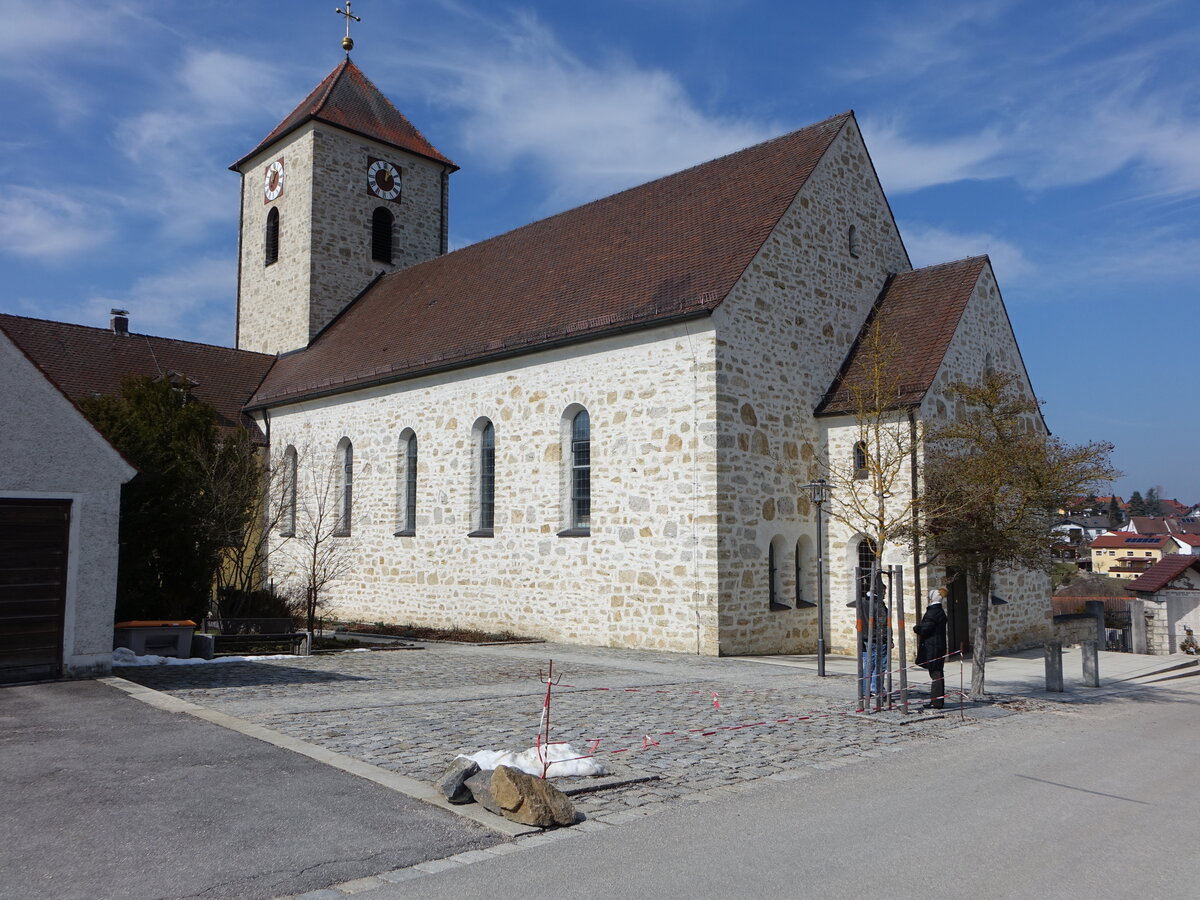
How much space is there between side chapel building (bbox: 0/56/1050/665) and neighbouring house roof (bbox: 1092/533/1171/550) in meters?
80.1

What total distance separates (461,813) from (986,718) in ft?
23.4

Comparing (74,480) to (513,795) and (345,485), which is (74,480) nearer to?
(513,795)

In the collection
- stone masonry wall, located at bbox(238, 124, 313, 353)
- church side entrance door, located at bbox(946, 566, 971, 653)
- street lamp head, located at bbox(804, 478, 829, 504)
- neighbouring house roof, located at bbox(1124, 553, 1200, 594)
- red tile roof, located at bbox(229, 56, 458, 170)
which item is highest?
red tile roof, located at bbox(229, 56, 458, 170)

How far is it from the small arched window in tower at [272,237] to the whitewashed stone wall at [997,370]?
2283 centimetres

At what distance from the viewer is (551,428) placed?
18438mm

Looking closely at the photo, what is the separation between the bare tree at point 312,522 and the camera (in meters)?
23.7

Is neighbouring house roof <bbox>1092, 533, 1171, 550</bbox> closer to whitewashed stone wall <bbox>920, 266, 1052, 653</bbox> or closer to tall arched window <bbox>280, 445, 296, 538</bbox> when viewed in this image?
whitewashed stone wall <bbox>920, 266, 1052, 653</bbox>

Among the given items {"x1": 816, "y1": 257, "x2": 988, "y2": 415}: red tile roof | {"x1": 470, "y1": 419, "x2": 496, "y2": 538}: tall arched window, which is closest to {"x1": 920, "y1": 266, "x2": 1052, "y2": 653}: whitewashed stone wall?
{"x1": 816, "y1": 257, "x2": 988, "y2": 415}: red tile roof

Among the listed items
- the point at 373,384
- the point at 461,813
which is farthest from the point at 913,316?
the point at 461,813

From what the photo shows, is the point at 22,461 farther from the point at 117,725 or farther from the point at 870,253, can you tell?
the point at 870,253

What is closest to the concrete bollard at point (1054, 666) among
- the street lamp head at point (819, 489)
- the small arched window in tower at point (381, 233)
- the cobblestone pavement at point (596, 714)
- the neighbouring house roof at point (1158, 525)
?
the cobblestone pavement at point (596, 714)

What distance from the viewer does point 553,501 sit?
18.2m

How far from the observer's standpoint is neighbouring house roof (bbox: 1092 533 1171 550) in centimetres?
8800

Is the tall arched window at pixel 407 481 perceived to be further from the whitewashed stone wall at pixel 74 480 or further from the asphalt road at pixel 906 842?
the asphalt road at pixel 906 842
